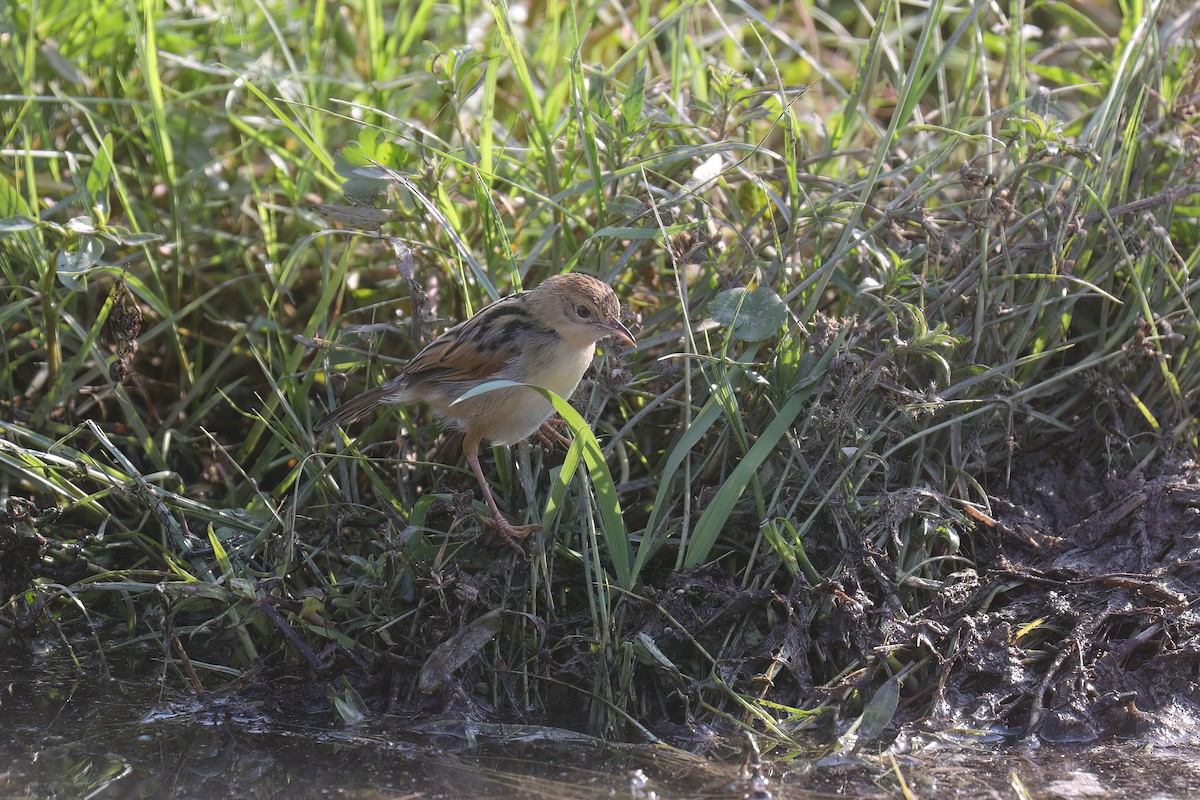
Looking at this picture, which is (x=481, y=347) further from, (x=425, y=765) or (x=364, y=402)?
(x=425, y=765)

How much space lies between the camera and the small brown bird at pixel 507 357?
13.9 feet

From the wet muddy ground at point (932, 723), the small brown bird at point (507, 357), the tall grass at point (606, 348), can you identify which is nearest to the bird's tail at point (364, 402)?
the small brown bird at point (507, 357)

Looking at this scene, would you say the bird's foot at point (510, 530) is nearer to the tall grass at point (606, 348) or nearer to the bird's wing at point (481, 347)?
the tall grass at point (606, 348)

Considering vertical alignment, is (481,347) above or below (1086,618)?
above

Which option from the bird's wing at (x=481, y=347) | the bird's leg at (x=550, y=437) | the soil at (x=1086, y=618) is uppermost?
the bird's wing at (x=481, y=347)

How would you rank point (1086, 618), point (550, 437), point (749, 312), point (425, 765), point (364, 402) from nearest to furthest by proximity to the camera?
point (425, 765) < point (1086, 618) < point (749, 312) < point (364, 402) < point (550, 437)

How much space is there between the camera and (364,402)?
4.34 meters

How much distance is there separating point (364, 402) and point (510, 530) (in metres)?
0.77

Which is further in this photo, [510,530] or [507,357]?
[507,357]

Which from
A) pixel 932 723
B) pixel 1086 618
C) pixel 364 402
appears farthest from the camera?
pixel 364 402

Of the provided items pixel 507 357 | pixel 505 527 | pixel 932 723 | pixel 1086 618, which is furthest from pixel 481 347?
pixel 1086 618

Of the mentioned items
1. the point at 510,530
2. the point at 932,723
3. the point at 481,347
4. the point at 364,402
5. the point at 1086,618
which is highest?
the point at 481,347

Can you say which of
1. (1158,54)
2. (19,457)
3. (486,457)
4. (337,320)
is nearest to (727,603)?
(486,457)

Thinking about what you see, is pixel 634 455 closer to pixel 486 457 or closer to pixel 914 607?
pixel 486 457
